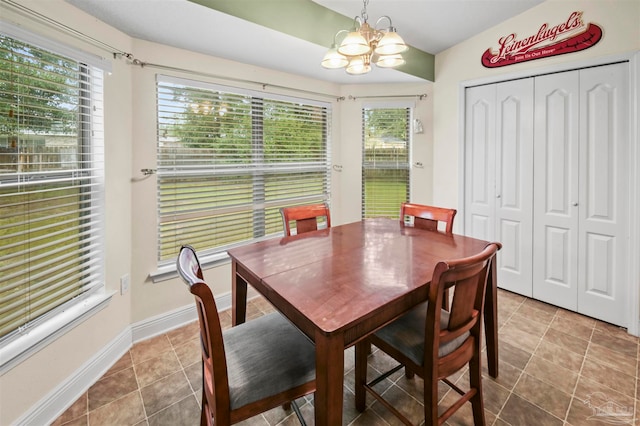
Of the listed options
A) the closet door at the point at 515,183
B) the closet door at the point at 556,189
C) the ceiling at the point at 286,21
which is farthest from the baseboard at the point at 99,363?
the closet door at the point at 556,189

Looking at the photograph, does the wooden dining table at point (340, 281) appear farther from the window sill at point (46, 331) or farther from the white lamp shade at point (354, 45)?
the white lamp shade at point (354, 45)

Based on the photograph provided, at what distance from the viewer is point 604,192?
2479mm

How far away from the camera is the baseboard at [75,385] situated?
155 centimetres

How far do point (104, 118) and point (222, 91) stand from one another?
1006mm

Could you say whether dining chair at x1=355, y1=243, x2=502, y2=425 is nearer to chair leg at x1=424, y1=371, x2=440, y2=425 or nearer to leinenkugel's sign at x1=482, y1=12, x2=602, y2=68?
chair leg at x1=424, y1=371, x2=440, y2=425

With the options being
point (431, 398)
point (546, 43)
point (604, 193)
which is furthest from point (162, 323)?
point (546, 43)

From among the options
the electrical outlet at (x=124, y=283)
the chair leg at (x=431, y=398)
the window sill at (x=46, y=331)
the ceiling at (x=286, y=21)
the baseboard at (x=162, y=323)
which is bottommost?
the baseboard at (x=162, y=323)

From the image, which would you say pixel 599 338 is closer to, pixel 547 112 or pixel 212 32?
pixel 547 112

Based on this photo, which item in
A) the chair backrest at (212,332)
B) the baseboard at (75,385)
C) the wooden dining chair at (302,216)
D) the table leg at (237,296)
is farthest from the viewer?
the wooden dining chair at (302,216)

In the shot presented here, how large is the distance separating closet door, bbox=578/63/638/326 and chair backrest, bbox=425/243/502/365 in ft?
6.29

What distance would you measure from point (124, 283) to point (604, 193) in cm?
378

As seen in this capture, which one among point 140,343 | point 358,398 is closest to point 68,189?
point 140,343

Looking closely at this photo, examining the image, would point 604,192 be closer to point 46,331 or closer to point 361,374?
point 361,374

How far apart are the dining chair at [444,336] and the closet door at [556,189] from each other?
6.19 feet
